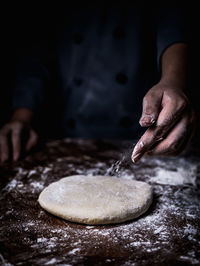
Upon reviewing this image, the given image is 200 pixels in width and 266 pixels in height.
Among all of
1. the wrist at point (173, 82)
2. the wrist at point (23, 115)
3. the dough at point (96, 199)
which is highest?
the wrist at point (173, 82)

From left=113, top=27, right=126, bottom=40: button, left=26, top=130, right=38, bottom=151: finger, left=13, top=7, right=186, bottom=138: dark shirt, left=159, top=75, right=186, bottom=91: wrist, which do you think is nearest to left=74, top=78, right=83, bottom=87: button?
left=13, top=7, right=186, bottom=138: dark shirt

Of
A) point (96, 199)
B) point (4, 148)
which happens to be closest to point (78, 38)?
point (4, 148)

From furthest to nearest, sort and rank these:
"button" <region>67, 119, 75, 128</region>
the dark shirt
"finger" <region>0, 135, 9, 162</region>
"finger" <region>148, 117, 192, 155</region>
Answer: "button" <region>67, 119, 75, 128</region>, the dark shirt, "finger" <region>0, 135, 9, 162</region>, "finger" <region>148, 117, 192, 155</region>

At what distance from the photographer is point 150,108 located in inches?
43.9

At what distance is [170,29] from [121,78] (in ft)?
1.93

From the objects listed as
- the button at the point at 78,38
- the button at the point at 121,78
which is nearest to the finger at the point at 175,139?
the button at the point at 121,78

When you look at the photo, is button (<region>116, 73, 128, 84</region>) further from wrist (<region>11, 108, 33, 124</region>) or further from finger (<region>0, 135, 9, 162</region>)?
finger (<region>0, 135, 9, 162</region>)

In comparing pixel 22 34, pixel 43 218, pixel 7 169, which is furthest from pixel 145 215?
pixel 22 34

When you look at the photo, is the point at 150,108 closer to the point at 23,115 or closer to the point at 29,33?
the point at 23,115

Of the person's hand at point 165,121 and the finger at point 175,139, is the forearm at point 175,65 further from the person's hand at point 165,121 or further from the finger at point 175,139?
the finger at point 175,139

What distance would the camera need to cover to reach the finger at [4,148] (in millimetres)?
1700

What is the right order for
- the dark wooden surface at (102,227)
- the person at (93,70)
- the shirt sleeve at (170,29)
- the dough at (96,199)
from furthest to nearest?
the person at (93,70), the shirt sleeve at (170,29), the dough at (96,199), the dark wooden surface at (102,227)

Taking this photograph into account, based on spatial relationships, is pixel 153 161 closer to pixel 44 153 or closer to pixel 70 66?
pixel 44 153

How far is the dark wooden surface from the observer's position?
81 centimetres
